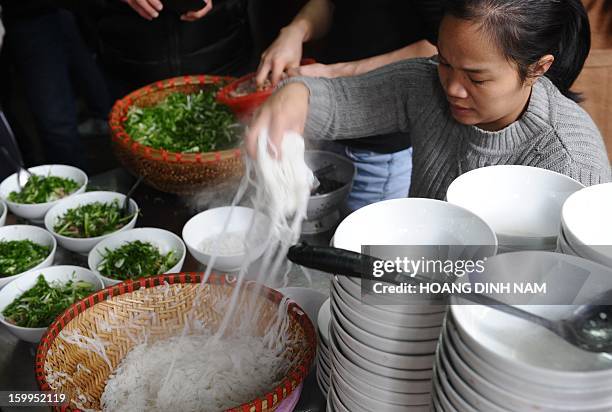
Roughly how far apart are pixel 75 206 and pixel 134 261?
583 millimetres

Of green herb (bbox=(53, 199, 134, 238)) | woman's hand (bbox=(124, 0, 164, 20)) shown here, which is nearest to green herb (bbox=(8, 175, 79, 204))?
green herb (bbox=(53, 199, 134, 238))

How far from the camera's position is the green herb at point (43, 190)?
264 centimetres

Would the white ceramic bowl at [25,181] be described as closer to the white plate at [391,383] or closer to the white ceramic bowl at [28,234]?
the white ceramic bowl at [28,234]

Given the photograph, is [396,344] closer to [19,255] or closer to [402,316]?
[402,316]

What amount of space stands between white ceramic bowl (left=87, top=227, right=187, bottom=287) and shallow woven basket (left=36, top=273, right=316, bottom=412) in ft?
1.36

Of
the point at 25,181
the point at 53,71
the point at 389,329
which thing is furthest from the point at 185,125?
the point at 53,71

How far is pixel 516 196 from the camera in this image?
4.88 feet

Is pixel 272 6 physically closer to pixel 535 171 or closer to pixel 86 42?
pixel 86 42

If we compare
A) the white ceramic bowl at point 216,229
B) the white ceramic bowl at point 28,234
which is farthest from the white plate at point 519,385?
the white ceramic bowl at point 28,234

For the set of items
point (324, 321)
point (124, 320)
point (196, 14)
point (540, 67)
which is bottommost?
point (124, 320)

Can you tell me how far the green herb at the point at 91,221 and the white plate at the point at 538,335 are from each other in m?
1.74

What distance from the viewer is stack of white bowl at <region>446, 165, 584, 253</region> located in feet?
4.76

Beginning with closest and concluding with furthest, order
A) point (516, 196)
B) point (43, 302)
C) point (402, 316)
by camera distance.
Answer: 1. point (402, 316)
2. point (516, 196)
3. point (43, 302)

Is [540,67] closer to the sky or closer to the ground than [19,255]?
closer to the sky
